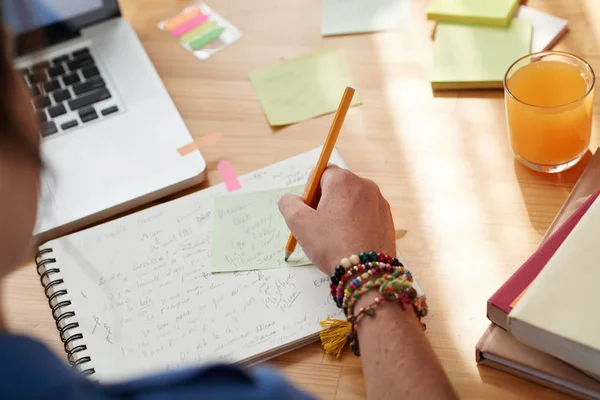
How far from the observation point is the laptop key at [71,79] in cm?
112

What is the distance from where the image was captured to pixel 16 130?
0.53 metres

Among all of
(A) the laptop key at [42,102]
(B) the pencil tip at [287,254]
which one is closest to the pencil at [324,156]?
(B) the pencil tip at [287,254]

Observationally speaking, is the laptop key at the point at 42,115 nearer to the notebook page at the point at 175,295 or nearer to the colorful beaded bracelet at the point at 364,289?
the notebook page at the point at 175,295

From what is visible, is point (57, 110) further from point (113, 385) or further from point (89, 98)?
point (113, 385)

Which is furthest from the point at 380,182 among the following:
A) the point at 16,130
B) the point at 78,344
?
the point at 16,130

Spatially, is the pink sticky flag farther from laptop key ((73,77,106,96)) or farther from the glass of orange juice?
the glass of orange juice

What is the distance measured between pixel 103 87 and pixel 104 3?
17 centimetres

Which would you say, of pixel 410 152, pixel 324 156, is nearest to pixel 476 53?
pixel 410 152

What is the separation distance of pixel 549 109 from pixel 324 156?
0.26 meters

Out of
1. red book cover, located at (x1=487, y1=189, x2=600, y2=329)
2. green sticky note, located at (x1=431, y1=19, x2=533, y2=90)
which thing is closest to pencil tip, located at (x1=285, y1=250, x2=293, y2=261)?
red book cover, located at (x1=487, y1=189, x2=600, y2=329)

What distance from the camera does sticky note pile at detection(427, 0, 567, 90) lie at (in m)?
1.05

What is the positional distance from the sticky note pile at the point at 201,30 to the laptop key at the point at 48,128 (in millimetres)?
250

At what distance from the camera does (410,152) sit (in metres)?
1.01

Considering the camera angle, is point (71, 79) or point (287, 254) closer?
point (287, 254)
